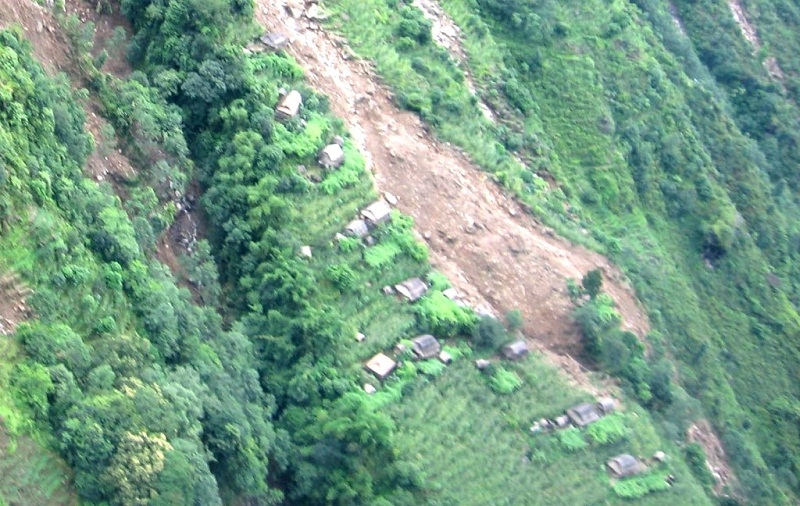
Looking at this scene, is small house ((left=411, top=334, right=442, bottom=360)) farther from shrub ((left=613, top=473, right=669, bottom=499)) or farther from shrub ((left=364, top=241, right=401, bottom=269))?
shrub ((left=613, top=473, right=669, bottom=499))

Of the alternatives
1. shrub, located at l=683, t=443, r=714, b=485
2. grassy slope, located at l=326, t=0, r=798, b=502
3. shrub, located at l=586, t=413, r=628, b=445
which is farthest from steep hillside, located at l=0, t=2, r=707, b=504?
grassy slope, located at l=326, t=0, r=798, b=502

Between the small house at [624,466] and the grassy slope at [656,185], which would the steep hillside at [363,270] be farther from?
the small house at [624,466]

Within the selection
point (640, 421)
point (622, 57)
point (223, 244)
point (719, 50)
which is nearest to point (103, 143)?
point (223, 244)

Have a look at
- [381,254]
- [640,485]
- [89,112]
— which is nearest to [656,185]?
[640,485]

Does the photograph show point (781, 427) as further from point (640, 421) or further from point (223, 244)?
point (223, 244)

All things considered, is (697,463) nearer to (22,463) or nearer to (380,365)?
(380,365)

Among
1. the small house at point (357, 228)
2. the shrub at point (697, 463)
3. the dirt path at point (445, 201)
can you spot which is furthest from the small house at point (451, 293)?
the shrub at point (697, 463)
